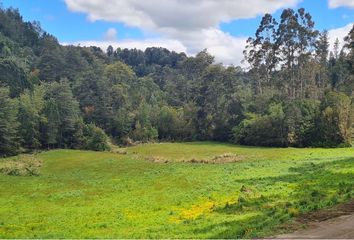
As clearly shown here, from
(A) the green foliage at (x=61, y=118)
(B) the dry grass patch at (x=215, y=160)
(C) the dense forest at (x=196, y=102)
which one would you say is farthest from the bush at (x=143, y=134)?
(B) the dry grass patch at (x=215, y=160)

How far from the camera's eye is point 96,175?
155ft

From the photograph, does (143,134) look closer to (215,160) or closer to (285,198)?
(215,160)

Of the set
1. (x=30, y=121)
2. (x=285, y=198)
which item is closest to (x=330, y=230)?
(x=285, y=198)

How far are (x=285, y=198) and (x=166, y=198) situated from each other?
9.04 metres

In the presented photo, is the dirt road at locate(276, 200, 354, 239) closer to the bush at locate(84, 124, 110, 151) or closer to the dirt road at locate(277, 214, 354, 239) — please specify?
the dirt road at locate(277, 214, 354, 239)

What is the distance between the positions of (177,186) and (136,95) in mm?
81756

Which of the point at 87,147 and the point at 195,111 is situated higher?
the point at 195,111

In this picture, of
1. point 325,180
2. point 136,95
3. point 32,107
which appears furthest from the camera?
point 136,95

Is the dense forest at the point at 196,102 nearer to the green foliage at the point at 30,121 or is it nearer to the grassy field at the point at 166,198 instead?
the green foliage at the point at 30,121

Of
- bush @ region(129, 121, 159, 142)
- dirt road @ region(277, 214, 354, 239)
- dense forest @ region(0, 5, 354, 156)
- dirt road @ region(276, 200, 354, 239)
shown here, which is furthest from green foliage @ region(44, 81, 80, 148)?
dirt road @ region(277, 214, 354, 239)

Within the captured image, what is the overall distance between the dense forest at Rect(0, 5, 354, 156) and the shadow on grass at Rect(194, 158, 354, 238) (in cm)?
3771

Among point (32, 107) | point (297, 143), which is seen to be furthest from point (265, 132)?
point (32, 107)

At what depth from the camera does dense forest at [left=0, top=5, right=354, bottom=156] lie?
76.8 meters

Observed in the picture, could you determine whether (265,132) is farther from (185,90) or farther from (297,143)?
(185,90)
